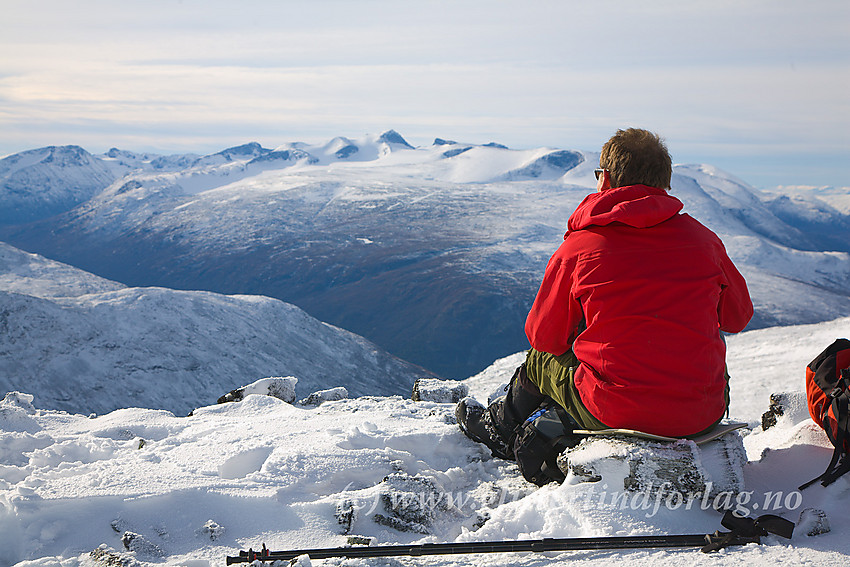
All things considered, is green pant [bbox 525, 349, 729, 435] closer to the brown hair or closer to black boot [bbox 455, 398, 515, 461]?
black boot [bbox 455, 398, 515, 461]

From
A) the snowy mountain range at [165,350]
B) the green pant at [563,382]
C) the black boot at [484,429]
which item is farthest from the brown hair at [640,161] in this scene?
the snowy mountain range at [165,350]

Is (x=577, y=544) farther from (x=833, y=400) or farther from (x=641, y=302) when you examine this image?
(x=833, y=400)

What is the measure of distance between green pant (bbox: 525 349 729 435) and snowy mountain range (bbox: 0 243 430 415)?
3718 cm

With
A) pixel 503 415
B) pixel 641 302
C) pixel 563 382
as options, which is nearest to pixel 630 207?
pixel 641 302

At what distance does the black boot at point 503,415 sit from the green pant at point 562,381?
0.21 metres

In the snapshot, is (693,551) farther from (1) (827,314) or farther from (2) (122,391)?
(1) (827,314)

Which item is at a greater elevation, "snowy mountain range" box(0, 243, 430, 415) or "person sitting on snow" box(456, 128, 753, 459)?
"person sitting on snow" box(456, 128, 753, 459)

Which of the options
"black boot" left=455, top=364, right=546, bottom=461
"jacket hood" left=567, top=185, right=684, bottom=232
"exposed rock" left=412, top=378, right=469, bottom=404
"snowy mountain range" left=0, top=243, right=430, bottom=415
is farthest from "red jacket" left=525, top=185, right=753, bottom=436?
"snowy mountain range" left=0, top=243, right=430, bottom=415

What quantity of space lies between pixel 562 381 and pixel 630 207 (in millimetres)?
1625

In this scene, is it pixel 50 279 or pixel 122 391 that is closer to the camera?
pixel 122 391

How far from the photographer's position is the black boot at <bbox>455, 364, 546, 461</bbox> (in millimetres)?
5531

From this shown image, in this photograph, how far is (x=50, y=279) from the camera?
289ft

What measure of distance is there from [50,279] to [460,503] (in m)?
100

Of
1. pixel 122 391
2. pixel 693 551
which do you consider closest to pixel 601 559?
pixel 693 551
